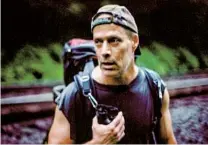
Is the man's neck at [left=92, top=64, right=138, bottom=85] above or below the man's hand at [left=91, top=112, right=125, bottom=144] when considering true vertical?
above

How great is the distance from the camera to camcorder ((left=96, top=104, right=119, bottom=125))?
230 cm

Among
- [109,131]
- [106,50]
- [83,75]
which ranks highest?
[106,50]

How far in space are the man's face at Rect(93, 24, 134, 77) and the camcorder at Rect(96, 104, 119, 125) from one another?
14cm

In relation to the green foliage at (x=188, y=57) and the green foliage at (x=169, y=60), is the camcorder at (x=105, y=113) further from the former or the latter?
the green foliage at (x=188, y=57)

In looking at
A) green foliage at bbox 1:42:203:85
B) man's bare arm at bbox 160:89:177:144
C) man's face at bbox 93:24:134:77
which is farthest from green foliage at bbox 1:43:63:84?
man's bare arm at bbox 160:89:177:144

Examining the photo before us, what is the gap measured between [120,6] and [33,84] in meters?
0.56

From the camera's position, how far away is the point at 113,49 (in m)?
2.28

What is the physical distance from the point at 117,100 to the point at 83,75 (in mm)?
192

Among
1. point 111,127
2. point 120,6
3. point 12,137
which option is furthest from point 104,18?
point 12,137

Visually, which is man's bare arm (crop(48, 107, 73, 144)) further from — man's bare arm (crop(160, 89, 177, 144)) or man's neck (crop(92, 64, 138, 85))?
man's bare arm (crop(160, 89, 177, 144))

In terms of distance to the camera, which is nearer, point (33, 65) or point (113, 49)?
point (113, 49)

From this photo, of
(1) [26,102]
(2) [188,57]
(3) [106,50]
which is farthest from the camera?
(1) [26,102]

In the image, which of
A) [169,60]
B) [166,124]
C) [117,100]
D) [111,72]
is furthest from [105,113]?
[169,60]

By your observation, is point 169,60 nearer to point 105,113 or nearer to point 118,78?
point 118,78
